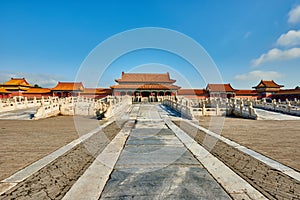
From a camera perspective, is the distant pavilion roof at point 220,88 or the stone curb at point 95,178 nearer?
the stone curb at point 95,178

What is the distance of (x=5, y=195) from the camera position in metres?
2.66

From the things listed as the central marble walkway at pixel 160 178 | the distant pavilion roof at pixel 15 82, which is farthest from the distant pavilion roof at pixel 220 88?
the distant pavilion roof at pixel 15 82

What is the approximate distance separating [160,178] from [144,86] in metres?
34.5

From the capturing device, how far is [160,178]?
3170mm

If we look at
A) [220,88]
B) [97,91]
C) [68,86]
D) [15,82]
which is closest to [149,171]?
[97,91]

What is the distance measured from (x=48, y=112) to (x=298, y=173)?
1566 centimetres

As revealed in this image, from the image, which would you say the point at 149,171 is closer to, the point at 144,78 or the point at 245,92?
the point at 144,78

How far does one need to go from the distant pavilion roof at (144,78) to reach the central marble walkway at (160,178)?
116 ft

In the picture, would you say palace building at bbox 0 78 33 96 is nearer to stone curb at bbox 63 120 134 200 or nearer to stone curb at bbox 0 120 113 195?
stone curb at bbox 0 120 113 195

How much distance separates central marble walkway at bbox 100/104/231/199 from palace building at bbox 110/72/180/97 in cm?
3203

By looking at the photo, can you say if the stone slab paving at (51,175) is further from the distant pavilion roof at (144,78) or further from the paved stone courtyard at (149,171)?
the distant pavilion roof at (144,78)

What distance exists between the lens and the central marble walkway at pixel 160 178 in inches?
104

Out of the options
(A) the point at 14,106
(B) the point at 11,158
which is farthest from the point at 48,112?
(B) the point at 11,158

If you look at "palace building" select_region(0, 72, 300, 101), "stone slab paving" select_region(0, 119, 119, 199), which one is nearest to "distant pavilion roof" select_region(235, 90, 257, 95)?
"palace building" select_region(0, 72, 300, 101)
